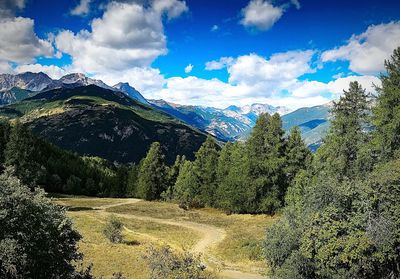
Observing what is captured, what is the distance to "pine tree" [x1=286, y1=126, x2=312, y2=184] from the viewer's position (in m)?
57.1

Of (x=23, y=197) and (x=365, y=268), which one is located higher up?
(x=23, y=197)

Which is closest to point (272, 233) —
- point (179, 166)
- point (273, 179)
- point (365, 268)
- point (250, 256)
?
point (365, 268)

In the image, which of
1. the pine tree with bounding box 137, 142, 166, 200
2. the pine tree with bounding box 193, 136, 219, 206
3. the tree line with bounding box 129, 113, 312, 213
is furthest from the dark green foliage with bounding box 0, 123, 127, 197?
the tree line with bounding box 129, 113, 312, 213

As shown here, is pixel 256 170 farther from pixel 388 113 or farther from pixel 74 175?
pixel 74 175

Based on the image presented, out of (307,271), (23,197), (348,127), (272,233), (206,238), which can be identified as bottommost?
(206,238)

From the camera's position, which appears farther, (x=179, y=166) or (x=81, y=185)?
(x=81, y=185)

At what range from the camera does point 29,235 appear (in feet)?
50.3

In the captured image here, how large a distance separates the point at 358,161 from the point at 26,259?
87.1ft

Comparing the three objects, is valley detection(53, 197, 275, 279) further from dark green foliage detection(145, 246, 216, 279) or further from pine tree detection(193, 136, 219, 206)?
pine tree detection(193, 136, 219, 206)

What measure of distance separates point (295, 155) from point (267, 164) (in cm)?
466

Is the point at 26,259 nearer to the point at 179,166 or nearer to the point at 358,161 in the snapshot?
the point at 358,161

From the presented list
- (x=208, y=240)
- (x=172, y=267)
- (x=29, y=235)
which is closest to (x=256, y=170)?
(x=208, y=240)

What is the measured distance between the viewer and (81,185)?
126250 mm

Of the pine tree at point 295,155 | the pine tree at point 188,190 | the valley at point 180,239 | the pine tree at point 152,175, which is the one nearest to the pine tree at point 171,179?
the pine tree at point 152,175
